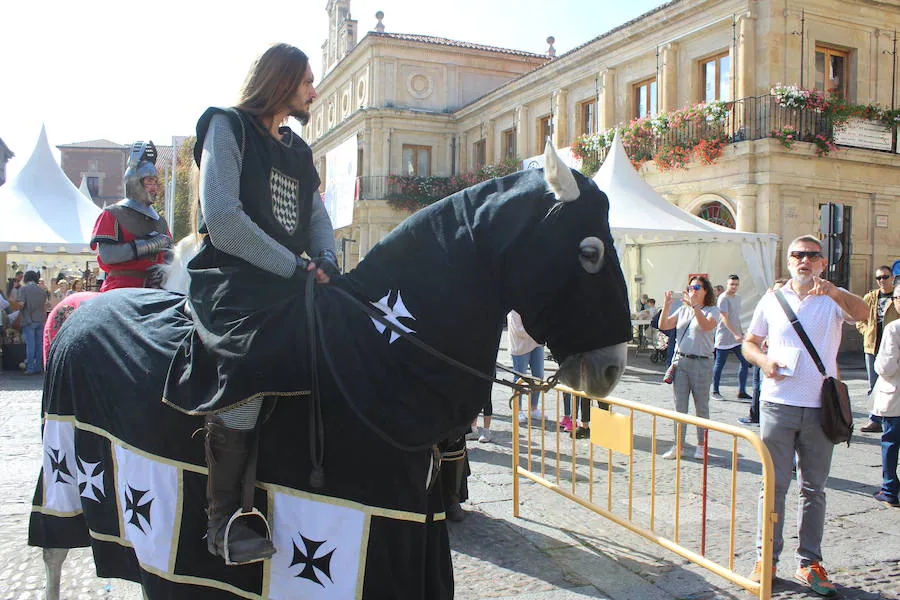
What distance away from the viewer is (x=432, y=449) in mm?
2408

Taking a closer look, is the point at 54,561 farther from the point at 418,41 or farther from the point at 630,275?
the point at 418,41

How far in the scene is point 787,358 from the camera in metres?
4.26

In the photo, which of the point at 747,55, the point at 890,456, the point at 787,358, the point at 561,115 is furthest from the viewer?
the point at 561,115

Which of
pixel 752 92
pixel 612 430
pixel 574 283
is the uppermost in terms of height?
pixel 752 92

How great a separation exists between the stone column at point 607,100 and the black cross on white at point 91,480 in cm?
2255

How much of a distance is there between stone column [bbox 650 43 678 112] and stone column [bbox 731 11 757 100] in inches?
98.3

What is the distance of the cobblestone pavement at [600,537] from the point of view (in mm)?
3836

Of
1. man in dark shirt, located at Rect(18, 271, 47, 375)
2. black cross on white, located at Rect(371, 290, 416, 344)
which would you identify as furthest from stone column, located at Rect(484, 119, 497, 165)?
black cross on white, located at Rect(371, 290, 416, 344)

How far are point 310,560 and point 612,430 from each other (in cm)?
276

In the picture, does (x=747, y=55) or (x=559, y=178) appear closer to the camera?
(x=559, y=178)

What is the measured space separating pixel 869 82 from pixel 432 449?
21.9 m

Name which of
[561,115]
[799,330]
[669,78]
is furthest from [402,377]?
[561,115]

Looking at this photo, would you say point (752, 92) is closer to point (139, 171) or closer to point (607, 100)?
point (607, 100)

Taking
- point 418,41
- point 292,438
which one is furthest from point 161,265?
point 418,41
